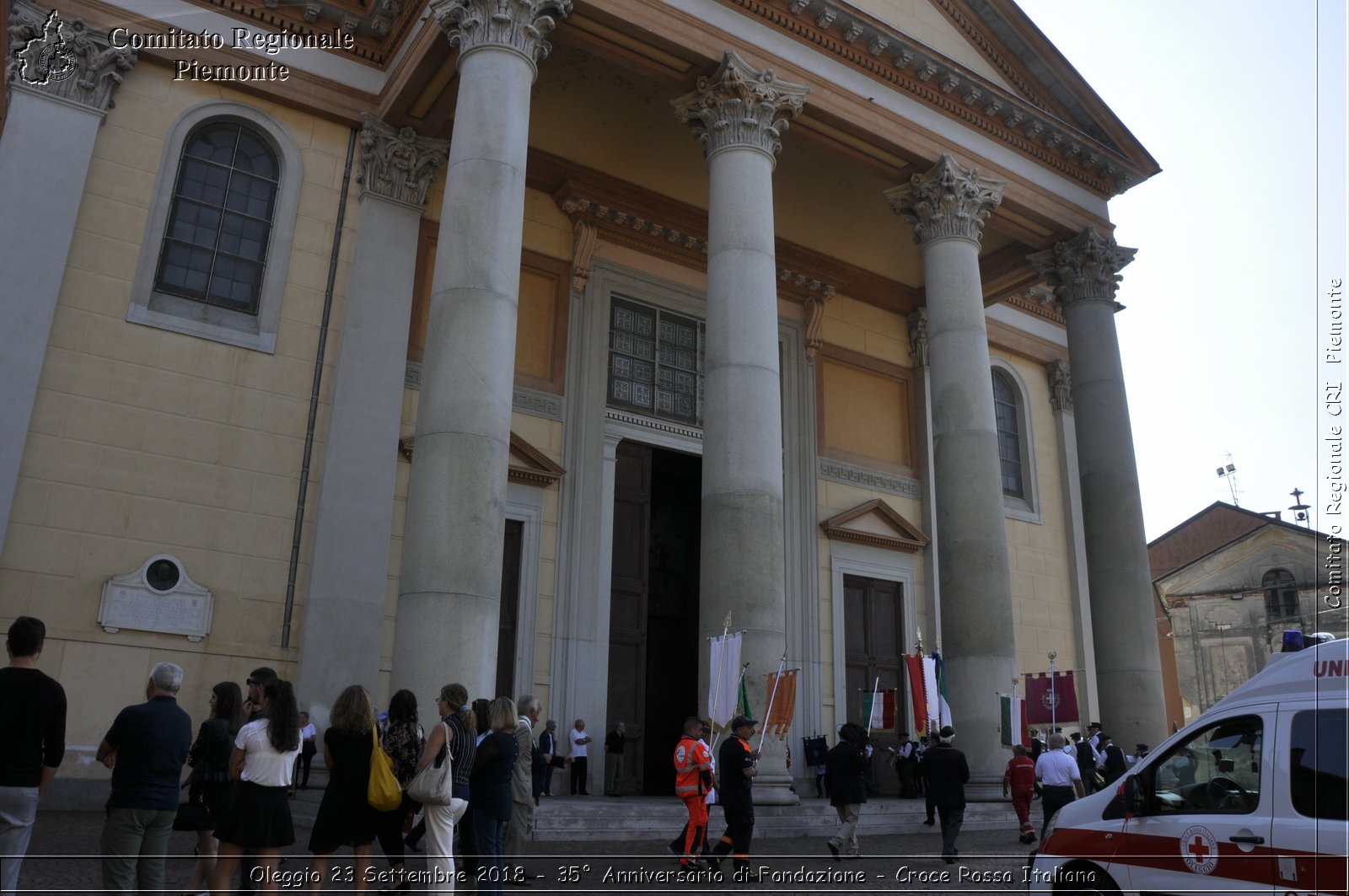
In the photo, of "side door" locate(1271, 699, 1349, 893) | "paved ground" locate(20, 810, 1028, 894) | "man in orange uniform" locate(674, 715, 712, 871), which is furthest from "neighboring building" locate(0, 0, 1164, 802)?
"side door" locate(1271, 699, 1349, 893)

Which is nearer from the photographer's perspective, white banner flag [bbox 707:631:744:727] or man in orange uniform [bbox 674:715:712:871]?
man in orange uniform [bbox 674:715:712:871]

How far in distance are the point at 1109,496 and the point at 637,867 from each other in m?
11.8

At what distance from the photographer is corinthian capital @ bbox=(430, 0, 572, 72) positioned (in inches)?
483

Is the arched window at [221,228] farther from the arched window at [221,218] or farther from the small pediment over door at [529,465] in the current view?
the small pediment over door at [529,465]

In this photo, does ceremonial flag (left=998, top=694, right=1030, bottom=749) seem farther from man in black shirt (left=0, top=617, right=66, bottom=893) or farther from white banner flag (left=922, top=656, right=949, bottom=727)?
man in black shirt (left=0, top=617, right=66, bottom=893)

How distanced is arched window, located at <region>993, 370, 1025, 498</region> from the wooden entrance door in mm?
4192

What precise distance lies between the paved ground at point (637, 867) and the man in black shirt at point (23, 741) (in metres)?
1.58

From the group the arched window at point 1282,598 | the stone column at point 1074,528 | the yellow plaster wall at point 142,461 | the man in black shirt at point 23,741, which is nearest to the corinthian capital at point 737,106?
the yellow plaster wall at point 142,461

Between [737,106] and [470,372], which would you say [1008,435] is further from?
[470,372]

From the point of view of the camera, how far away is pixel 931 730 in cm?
1320

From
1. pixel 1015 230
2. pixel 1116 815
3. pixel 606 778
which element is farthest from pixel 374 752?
pixel 1015 230

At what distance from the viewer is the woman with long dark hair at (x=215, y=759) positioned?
619 centimetres

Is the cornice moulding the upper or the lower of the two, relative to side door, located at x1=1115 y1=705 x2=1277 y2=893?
upper

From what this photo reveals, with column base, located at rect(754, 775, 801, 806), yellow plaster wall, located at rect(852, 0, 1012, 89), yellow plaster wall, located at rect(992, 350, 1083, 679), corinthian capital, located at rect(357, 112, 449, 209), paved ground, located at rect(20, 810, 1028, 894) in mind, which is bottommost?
paved ground, located at rect(20, 810, 1028, 894)
